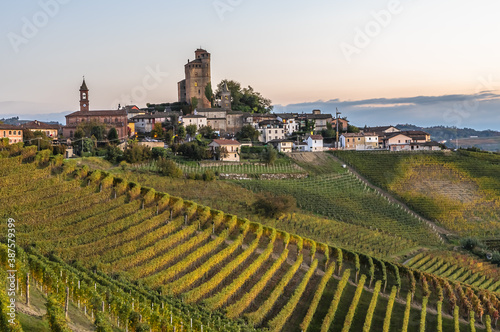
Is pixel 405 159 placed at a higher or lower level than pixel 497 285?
higher

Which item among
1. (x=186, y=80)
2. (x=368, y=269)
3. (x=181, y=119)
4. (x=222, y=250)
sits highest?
(x=186, y=80)

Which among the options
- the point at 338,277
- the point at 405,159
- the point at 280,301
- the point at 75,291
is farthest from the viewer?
the point at 405,159

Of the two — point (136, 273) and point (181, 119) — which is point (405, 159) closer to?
point (181, 119)

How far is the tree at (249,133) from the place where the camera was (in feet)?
239

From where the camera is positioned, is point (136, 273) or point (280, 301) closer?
point (136, 273)

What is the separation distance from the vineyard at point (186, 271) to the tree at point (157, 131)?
36.0 meters

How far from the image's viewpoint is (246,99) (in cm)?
8875

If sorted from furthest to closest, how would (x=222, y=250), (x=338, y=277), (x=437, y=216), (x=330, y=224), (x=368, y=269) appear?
(x=437, y=216) < (x=330, y=224) < (x=368, y=269) < (x=338, y=277) < (x=222, y=250)

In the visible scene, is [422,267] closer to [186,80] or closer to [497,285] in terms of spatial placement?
[497,285]

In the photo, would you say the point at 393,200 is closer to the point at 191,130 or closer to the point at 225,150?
the point at 225,150

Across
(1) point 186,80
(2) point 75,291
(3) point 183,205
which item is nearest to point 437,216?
(3) point 183,205

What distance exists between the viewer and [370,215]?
1865 inches

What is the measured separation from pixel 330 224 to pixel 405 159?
2908 cm

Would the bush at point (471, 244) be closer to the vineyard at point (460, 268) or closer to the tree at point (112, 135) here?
the vineyard at point (460, 268)
